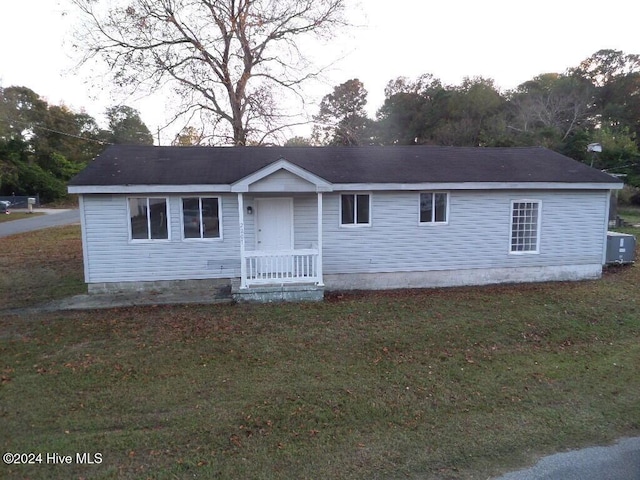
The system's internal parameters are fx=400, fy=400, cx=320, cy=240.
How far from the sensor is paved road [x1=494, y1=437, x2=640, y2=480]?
341 centimetres

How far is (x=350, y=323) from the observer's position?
25.3 ft

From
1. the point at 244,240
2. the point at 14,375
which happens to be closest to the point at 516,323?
the point at 244,240

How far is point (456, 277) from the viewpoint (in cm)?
1085

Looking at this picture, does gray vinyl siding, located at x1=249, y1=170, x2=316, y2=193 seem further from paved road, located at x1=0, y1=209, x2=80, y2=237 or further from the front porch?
paved road, located at x1=0, y1=209, x2=80, y2=237

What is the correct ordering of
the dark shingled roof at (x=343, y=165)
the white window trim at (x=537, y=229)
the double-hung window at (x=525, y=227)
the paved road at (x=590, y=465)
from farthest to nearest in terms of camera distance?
the double-hung window at (x=525, y=227) < the white window trim at (x=537, y=229) < the dark shingled roof at (x=343, y=165) < the paved road at (x=590, y=465)

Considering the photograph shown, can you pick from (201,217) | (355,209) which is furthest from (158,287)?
(355,209)

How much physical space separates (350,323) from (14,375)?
528 centimetres

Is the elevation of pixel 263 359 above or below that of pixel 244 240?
below

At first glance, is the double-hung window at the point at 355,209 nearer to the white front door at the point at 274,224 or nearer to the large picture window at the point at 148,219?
the white front door at the point at 274,224

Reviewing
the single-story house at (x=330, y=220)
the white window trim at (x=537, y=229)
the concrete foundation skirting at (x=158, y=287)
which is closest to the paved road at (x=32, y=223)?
the concrete foundation skirting at (x=158, y=287)

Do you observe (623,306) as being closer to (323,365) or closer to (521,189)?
(521,189)

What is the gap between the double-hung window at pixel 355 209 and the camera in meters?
10.3

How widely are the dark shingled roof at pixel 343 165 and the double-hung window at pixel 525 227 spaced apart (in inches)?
31.6

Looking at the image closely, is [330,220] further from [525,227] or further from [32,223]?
[32,223]
